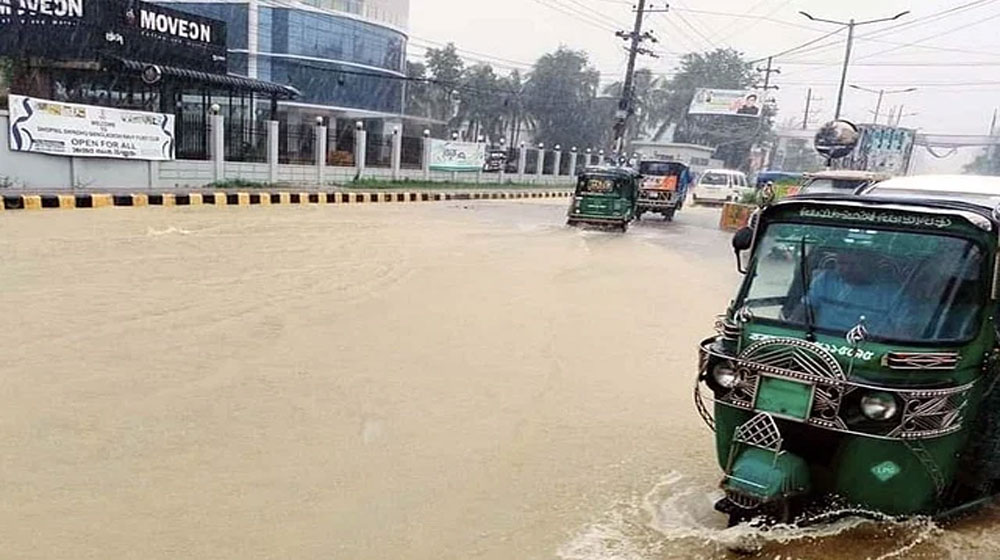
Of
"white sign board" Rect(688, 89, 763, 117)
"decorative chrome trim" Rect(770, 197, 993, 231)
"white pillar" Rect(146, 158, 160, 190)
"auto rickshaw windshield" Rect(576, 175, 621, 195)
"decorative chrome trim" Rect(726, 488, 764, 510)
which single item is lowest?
"white pillar" Rect(146, 158, 160, 190)

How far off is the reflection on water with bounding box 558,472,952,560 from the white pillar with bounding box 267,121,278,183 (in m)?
20.5

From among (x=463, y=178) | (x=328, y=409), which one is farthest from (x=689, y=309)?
Answer: (x=463, y=178)

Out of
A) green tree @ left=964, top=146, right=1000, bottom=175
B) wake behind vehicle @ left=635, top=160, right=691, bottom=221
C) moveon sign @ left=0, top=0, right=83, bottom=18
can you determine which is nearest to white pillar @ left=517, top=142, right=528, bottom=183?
wake behind vehicle @ left=635, top=160, right=691, bottom=221

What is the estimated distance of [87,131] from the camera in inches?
661

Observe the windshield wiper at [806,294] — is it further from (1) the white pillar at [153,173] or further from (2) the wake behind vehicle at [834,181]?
(1) the white pillar at [153,173]

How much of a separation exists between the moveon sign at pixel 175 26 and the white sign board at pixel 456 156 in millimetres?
9885

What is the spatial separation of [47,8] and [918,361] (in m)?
22.2

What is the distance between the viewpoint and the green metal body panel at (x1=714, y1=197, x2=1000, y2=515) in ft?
10.6

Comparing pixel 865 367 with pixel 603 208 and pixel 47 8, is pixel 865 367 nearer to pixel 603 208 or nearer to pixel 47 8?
pixel 603 208

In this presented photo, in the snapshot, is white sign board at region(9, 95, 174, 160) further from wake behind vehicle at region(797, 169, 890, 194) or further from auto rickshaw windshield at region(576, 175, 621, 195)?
wake behind vehicle at region(797, 169, 890, 194)

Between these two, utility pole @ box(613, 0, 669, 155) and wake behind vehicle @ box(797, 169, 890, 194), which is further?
utility pole @ box(613, 0, 669, 155)

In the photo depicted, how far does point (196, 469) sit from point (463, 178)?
1145 inches

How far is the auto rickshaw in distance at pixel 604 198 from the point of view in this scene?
1869cm

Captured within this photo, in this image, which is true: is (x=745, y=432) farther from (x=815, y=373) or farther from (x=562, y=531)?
(x=562, y=531)
